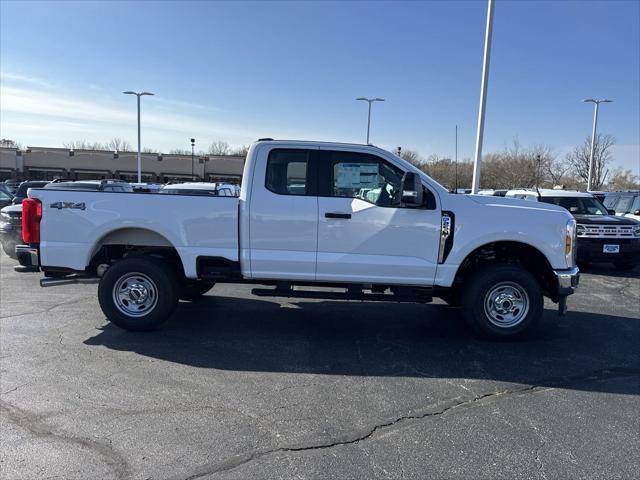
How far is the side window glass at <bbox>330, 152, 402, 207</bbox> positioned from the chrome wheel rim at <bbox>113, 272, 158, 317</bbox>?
255 centimetres

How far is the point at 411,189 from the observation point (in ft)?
18.3

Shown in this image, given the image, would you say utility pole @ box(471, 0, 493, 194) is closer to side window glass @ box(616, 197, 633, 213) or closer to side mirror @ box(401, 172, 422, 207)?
side window glass @ box(616, 197, 633, 213)

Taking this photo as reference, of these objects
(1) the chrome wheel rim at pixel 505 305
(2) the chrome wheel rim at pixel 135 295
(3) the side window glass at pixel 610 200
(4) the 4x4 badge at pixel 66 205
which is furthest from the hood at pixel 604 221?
(4) the 4x4 badge at pixel 66 205

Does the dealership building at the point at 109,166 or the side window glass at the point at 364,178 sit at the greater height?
the dealership building at the point at 109,166

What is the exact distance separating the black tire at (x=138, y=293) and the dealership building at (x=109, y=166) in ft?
185

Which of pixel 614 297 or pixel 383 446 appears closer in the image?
pixel 383 446

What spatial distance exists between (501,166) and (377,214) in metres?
47.0

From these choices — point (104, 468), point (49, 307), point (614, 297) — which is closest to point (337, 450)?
point (104, 468)

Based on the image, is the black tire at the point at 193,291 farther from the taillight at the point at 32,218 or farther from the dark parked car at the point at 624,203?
the dark parked car at the point at 624,203

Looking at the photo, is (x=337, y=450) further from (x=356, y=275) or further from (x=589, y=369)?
(x=589, y=369)

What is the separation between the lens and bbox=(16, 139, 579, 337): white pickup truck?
19.2 feet

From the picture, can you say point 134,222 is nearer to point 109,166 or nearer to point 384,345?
point 384,345

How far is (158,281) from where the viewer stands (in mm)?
6117

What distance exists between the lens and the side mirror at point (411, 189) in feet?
18.3
